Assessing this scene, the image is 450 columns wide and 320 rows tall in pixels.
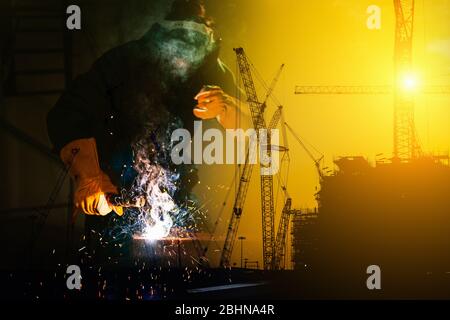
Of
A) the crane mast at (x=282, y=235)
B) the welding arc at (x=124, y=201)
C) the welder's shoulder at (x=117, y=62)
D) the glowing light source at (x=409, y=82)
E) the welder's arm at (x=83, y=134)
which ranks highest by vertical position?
the welder's shoulder at (x=117, y=62)

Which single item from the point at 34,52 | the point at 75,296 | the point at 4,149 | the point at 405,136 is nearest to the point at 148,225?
the point at 75,296

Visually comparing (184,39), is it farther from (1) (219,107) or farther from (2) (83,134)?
(2) (83,134)

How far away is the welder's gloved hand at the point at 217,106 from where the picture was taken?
2370 centimetres

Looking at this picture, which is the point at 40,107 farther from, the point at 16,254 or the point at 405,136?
the point at 405,136

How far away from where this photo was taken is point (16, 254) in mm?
23203

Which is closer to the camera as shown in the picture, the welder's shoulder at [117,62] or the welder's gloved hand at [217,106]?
the welder's shoulder at [117,62]

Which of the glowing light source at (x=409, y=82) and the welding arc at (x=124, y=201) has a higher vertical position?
the glowing light source at (x=409, y=82)

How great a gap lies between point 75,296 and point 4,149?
230 inches

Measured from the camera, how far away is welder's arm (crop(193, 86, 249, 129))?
23.7 metres

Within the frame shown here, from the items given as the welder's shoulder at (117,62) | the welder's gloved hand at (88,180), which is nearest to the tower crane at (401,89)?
the welder's shoulder at (117,62)

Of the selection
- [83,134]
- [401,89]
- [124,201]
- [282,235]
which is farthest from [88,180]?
[401,89]

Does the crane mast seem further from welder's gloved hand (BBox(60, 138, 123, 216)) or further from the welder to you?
welder's gloved hand (BBox(60, 138, 123, 216))

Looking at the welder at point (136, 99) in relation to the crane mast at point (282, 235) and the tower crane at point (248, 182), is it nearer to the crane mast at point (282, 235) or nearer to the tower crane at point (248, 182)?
the tower crane at point (248, 182)

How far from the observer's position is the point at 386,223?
26.0 metres
